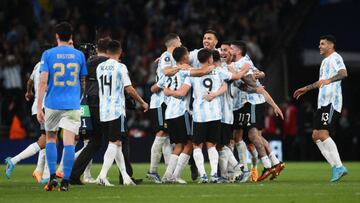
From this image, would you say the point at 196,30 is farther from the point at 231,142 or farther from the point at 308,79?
the point at 231,142

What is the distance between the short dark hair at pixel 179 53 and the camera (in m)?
18.0

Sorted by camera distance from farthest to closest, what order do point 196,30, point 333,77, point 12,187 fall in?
point 196,30, point 333,77, point 12,187

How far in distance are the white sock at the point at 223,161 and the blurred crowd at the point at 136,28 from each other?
433 inches

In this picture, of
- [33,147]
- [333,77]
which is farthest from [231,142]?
[33,147]

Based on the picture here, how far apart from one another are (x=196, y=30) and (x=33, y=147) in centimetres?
1406

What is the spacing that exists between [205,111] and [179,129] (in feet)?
1.90

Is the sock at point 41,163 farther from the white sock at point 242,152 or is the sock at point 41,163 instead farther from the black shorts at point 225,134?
the white sock at point 242,152

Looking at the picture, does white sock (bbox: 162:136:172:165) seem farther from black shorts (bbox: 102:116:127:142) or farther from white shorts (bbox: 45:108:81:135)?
white shorts (bbox: 45:108:81:135)

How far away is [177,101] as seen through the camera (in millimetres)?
18109

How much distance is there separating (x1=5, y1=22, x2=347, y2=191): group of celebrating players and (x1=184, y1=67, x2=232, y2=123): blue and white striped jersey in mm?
17

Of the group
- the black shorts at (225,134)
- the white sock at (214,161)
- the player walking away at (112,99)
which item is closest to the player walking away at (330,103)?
the black shorts at (225,134)

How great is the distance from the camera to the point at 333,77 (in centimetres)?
1855

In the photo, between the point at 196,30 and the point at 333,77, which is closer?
the point at 333,77

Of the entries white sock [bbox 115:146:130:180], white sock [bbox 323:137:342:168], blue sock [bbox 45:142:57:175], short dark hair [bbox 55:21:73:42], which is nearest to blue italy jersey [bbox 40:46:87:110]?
short dark hair [bbox 55:21:73:42]
